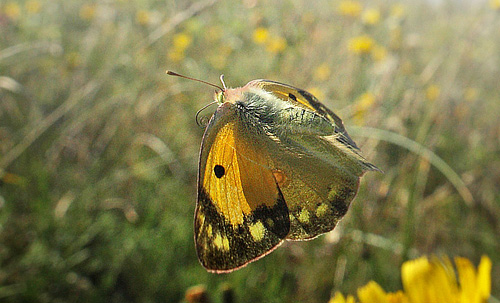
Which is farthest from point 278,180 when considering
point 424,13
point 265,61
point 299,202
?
point 424,13

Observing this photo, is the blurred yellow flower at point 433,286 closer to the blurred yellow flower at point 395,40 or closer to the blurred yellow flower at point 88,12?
the blurred yellow flower at point 395,40

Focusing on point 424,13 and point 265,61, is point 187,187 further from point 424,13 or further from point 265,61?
point 424,13

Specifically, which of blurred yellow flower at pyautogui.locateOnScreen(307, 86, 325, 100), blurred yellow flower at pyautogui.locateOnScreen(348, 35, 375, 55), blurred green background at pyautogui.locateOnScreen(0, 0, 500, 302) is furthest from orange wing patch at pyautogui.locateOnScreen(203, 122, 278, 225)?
blurred yellow flower at pyautogui.locateOnScreen(348, 35, 375, 55)

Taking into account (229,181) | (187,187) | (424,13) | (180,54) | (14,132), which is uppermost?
(424,13)

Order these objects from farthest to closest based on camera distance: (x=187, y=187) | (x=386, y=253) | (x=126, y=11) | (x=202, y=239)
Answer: (x=126, y=11) → (x=187, y=187) → (x=386, y=253) → (x=202, y=239)

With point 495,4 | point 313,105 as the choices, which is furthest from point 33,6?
point 313,105

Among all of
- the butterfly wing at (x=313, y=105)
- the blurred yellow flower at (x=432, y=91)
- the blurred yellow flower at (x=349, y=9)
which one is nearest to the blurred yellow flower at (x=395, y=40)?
the blurred yellow flower at (x=432, y=91)
